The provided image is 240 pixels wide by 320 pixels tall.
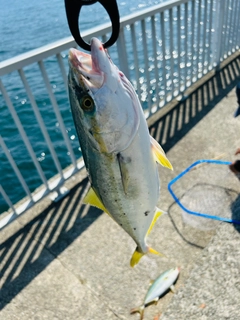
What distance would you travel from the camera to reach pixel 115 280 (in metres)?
2.97

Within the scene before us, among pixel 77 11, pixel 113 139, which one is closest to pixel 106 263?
pixel 113 139

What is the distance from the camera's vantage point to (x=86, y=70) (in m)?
1.32

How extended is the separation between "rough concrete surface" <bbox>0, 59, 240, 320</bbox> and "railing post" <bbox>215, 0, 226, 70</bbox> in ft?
8.41

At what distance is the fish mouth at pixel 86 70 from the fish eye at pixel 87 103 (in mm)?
45

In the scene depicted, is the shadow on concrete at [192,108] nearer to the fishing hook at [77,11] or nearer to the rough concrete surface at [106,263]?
the rough concrete surface at [106,263]

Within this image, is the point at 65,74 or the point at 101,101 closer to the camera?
the point at 101,101

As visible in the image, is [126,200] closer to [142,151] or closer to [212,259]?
[142,151]

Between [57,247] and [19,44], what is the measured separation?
1238 cm

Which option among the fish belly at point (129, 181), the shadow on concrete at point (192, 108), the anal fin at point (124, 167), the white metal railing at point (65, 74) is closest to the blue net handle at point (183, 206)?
the shadow on concrete at point (192, 108)

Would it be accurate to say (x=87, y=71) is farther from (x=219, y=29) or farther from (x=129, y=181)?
(x=219, y=29)

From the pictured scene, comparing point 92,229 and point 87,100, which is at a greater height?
point 87,100

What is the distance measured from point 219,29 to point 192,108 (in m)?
1.85

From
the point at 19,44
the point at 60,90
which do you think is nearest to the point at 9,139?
the point at 60,90

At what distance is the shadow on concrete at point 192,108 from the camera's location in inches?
184
